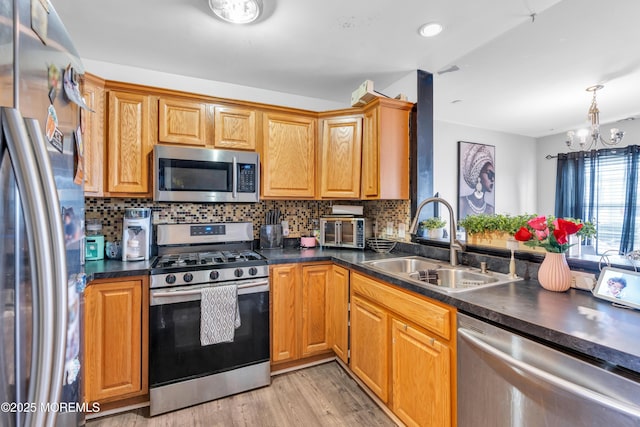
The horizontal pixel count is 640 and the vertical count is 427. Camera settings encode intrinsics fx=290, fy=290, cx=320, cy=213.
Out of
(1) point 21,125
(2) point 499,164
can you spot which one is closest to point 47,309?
(1) point 21,125

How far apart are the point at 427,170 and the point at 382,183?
0.41 m

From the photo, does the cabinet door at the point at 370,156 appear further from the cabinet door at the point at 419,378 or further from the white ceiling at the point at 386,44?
the cabinet door at the point at 419,378

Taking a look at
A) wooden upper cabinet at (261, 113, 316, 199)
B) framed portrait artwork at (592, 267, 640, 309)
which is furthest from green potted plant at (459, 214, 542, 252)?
wooden upper cabinet at (261, 113, 316, 199)

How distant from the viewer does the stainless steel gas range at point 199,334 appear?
1845 mm

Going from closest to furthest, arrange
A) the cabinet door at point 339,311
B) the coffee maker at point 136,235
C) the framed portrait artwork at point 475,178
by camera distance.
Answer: the coffee maker at point 136,235 → the cabinet door at point 339,311 → the framed portrait artwork at point 475,178

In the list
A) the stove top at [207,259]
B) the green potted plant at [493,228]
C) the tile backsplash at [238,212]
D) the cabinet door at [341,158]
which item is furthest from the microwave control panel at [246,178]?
the green potted plant at [493,228]

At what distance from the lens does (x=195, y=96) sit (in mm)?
2289

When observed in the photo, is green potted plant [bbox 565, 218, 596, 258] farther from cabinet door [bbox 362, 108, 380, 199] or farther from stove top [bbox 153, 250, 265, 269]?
stove top [bbox 153, 250, 265, 269]

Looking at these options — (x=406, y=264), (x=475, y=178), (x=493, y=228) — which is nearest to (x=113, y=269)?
(x=406, y=264)

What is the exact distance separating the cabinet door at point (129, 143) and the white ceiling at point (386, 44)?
0.41m

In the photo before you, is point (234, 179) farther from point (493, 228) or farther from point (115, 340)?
point (493, 228)

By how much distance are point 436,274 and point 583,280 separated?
0.77 metres

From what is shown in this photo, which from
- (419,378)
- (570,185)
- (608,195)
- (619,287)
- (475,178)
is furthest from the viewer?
(475,178)

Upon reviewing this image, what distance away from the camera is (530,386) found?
1012 mm
